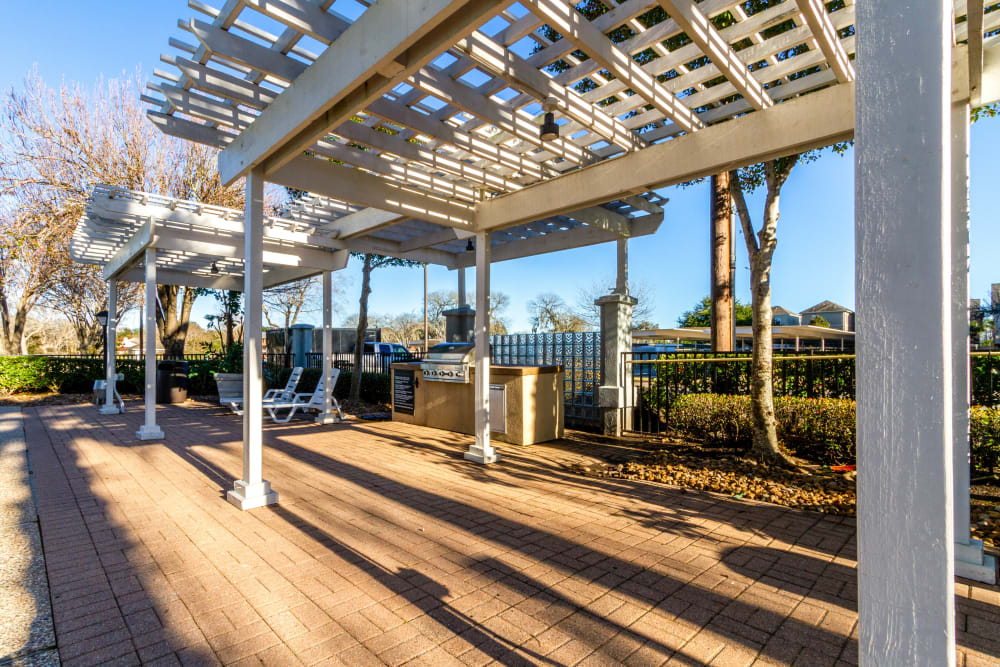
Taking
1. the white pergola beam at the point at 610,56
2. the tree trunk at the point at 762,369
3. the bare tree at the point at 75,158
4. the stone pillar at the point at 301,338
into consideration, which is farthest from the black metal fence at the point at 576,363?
the bare tree at the point at 75,158

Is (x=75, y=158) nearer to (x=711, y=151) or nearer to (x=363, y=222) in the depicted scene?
(x=363, y=222)

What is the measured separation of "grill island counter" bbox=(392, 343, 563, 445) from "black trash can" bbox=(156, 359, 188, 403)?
6.46 meters

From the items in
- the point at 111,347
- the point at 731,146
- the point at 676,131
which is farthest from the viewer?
the point at 111,347

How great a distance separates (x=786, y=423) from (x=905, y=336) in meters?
5.38

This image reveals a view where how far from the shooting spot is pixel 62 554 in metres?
3.16

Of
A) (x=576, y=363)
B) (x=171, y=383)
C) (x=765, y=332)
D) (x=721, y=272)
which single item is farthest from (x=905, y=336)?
(x=171, y=383)

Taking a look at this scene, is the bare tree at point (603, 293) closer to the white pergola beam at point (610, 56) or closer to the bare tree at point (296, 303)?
the bare tree at point (296, 303)

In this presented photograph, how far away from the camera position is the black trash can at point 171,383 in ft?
39.0

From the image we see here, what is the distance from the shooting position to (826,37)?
2816mm

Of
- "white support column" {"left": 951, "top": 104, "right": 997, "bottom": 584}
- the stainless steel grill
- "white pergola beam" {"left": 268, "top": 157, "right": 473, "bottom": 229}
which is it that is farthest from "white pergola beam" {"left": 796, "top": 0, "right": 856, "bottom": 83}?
the stainless steel grill

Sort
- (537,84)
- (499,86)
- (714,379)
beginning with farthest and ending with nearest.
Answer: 1. (714,379)
2. (499,86)
3. (537,84)

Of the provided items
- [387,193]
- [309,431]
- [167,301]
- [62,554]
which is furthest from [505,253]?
[167,301]

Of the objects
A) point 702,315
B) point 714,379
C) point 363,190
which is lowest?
point 714,379

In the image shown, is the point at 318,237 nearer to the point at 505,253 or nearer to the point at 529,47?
the point at 505,253
